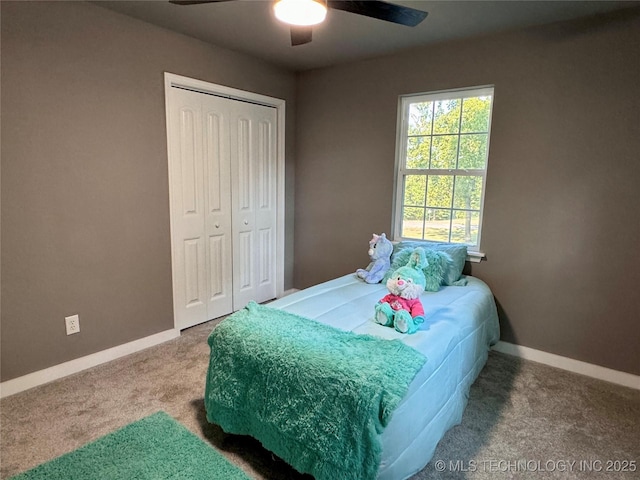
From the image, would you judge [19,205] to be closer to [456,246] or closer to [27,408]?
[27,408]

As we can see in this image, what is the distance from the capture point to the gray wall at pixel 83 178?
87.7 inches

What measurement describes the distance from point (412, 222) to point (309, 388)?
2149 mm

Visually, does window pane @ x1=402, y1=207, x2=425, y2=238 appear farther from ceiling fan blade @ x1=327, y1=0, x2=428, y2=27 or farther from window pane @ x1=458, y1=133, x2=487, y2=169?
ceiling fan blade @ x1=327, y1=0, x2=428, y2=27

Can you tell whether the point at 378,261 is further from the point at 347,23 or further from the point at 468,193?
the point at 347,23

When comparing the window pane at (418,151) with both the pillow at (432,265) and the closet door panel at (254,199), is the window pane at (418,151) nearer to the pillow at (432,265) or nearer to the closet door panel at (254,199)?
the pillow at (432,265)

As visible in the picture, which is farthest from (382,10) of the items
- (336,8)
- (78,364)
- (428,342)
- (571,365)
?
(78,364)

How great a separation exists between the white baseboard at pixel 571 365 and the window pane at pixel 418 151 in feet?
5.21

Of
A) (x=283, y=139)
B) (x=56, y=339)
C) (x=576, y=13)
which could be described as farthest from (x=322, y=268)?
(x=576, y=13)

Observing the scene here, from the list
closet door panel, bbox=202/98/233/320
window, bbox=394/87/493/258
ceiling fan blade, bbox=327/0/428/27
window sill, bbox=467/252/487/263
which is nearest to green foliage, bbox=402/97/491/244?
window, bbox=394/87/493/258

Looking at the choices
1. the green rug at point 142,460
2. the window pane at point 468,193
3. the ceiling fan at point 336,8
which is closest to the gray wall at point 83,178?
the green rug at point 142,460

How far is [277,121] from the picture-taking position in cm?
380

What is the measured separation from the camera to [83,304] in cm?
259

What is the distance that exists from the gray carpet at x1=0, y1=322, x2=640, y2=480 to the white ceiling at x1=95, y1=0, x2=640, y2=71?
237 cm

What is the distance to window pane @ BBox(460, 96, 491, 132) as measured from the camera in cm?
294
